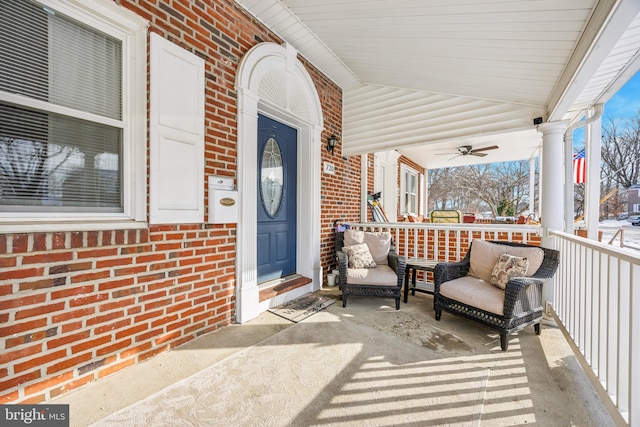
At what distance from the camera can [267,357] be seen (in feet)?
7.20

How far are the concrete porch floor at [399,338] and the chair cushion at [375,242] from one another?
2.05ft

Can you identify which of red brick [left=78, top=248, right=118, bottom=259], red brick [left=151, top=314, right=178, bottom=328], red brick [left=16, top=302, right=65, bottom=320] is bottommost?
red brick [left=151, top=314, right=178, bottom=328]

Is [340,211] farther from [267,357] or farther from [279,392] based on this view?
[279,392]

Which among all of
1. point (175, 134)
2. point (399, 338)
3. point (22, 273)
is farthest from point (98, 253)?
point (399, 338)

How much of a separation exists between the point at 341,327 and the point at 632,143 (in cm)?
613

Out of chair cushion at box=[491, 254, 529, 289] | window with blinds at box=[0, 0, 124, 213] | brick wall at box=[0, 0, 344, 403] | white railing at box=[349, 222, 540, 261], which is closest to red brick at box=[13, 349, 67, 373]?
brick wall at box=[0, 0, 344, 403]

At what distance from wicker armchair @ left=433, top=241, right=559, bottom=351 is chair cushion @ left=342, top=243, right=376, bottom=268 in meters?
0.92

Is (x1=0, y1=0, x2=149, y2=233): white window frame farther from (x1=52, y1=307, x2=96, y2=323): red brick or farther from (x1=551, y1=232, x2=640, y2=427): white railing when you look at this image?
(x1=551, y1=232, x2=640, y2=427): white railing

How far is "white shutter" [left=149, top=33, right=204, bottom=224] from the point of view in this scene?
215 cm

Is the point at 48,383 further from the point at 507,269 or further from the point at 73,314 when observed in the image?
the point at 507,269

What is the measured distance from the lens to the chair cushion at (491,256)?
2.77 meters

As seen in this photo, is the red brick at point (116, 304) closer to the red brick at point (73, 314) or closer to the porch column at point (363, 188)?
the red brick at point (73, 314)

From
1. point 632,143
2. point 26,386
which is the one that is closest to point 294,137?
point 26,386

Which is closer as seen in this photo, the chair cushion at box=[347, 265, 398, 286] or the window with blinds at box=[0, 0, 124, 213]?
the window with blinds at box=[0, 0, 124, 213]
